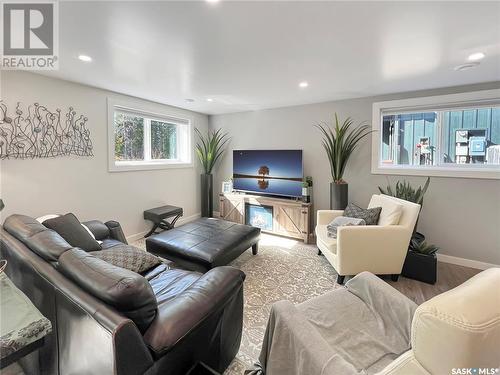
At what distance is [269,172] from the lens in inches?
174

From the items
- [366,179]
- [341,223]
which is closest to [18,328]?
[341,223]

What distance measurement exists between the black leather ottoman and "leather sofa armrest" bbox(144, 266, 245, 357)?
0.94 metres

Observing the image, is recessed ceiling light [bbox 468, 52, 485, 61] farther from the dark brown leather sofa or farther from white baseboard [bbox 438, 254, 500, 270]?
the dark brown leather sofa

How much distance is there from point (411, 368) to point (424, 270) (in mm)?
2484

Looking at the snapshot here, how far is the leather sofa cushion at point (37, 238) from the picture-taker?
137 cm

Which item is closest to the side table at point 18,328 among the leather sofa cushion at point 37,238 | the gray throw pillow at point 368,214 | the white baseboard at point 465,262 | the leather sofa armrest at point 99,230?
the leather sofa cushion at point 37,238

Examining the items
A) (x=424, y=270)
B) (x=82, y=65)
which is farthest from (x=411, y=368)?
(x=82, y=65)

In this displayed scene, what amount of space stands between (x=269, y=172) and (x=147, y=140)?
7.34 ft

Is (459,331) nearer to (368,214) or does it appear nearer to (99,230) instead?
(368,214)

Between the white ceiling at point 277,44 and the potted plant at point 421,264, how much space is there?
198cm

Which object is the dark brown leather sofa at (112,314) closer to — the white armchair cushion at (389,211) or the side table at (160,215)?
the white armchair cushion at (389,211)

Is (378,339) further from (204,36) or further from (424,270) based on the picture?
(204,36)

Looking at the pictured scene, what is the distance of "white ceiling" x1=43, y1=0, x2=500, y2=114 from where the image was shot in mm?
1593

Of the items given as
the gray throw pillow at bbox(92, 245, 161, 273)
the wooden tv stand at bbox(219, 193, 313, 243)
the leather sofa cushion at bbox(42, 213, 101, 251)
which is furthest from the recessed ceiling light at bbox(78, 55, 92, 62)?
the wooden tv stand at bbox(219, 193, 313, 243)
